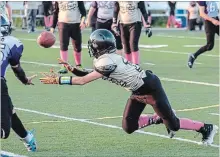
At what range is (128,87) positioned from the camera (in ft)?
26.0

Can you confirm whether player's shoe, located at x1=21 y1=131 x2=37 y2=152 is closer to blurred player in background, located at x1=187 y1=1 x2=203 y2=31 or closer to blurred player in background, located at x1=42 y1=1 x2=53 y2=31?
blurred player in background, located at x1=42 y1=1 x2=53 y2=31

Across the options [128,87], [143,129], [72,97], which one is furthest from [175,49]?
[128,87]

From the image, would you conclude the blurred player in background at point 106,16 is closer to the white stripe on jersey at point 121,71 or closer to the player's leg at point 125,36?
the player's leg at point 125,36

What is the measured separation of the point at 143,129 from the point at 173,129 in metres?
1.12

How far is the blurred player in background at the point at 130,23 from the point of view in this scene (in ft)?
48.2

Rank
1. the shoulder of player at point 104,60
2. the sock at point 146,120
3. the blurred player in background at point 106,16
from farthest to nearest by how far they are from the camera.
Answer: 1. the blurred player in background at point 106,16
2. the sock at point 146,120
3. the shoulder of player at point 104,60

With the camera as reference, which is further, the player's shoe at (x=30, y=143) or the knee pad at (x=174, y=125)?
the knee pad at (x=174, y=125)

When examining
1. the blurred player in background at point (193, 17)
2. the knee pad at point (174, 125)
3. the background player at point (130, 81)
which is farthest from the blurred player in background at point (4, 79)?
the blurred player in background at point (193, 17)

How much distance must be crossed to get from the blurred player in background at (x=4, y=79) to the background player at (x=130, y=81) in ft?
1.20

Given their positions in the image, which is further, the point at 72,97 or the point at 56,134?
the point at 72,97

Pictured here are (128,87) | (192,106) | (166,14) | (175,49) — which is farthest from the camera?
(166,14)

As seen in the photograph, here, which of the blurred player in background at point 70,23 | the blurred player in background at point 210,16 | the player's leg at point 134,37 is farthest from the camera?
the blurred player in background at point 70,23

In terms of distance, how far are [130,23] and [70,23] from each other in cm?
122

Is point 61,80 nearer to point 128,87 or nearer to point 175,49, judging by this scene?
point 128,87
